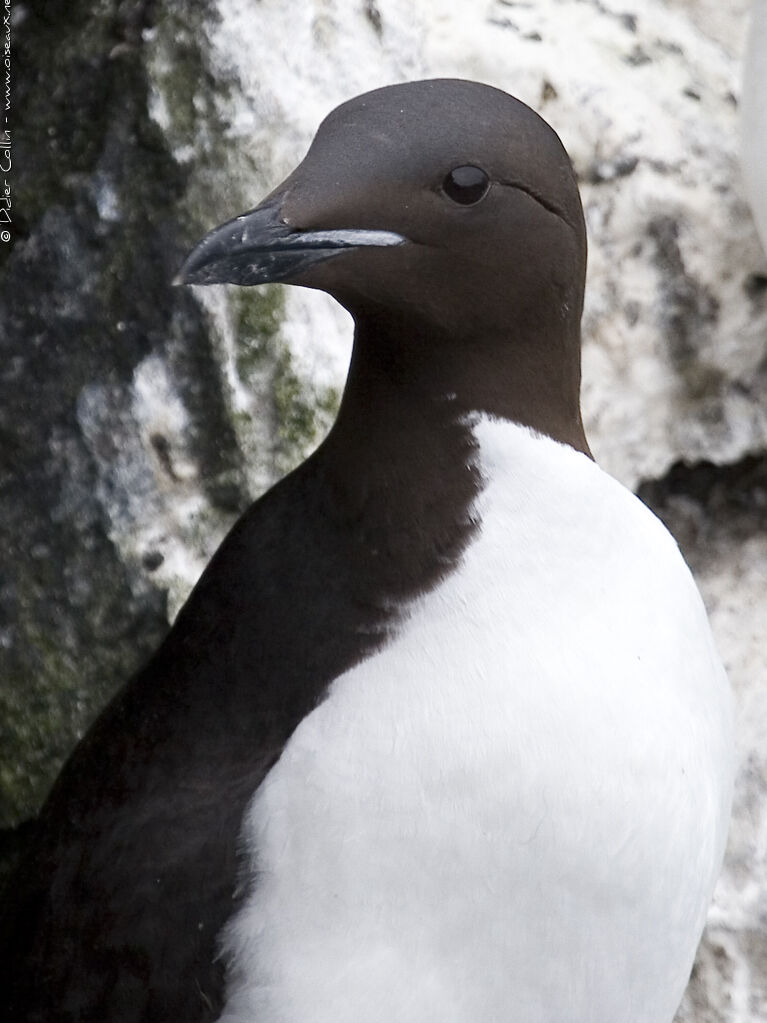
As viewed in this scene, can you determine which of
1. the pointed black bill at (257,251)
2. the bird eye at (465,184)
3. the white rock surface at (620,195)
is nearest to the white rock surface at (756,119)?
the white rock surface at (620,195)

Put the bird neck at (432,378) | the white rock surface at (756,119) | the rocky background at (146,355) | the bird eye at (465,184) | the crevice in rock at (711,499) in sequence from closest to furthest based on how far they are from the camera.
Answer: the bird eye at (465,184) → the bird neck at (432,378) → the rocky background at (146,355) → the white rock surface at (756,119) → the crevice in rock at (711,499)

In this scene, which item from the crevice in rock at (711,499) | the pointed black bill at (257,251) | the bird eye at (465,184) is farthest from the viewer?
the crevice in rock at (711,499)

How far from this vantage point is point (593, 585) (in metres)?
2.30

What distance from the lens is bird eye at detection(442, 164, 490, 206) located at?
82.4 inches

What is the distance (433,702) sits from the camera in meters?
2.20

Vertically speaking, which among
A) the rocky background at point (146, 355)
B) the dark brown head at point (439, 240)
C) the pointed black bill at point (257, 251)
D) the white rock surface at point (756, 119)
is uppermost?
the pointed black bill at point (257, 251)

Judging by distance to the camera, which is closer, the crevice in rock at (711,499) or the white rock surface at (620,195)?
the white rock surface at (620,195)

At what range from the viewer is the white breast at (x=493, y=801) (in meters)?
2.18

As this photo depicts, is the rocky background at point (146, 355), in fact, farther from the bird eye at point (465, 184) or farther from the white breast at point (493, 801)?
the bird eye at point (465, 184)

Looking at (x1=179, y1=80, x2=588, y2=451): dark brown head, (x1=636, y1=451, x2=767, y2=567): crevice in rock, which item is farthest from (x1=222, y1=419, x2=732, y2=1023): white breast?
(x1=636, y1=451, x2=767, y2=567): crevice in rock

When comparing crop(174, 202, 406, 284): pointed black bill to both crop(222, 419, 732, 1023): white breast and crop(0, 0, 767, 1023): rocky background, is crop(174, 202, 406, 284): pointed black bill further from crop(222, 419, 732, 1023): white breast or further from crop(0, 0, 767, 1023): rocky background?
crop(0, 0, 767, 1023): rocky background

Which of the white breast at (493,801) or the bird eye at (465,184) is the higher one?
the bird eye at (465,184)

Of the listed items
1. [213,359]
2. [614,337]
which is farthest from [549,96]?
[213,359]

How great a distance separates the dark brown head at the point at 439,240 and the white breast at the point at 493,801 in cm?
12
